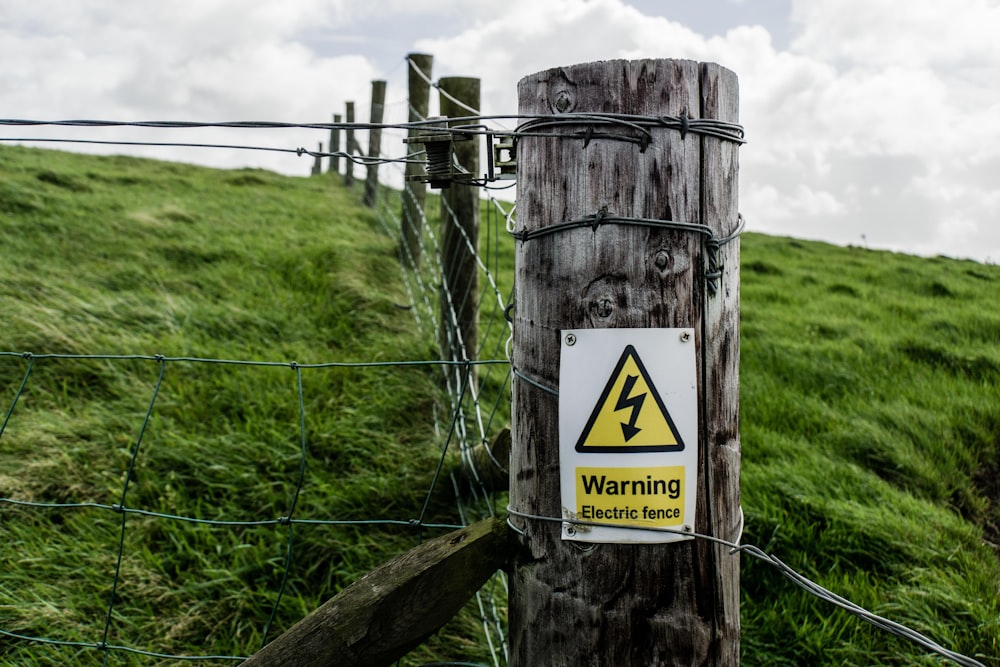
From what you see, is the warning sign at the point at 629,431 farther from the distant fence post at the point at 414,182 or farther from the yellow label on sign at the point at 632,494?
the distant fence post at the point at 414,182

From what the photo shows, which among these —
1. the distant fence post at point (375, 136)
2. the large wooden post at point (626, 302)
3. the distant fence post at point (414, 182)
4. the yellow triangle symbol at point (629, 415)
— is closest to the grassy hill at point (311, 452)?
the distant fence post at point (414, 182)

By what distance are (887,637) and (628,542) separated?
165 centimetres

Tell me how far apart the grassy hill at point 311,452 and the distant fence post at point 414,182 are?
32cm

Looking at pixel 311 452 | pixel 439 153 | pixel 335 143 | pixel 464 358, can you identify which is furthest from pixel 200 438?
pixel 335 143

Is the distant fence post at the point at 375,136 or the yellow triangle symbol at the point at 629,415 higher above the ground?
the distant fence post at the point at 375,136

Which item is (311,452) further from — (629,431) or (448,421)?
(629,431)

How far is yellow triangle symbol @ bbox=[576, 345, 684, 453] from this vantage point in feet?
4.51

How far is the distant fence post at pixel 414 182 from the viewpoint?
5082 mm

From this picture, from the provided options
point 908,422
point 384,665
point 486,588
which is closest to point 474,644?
point 486,588

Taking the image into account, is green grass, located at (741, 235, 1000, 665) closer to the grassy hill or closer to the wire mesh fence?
the grassy hill

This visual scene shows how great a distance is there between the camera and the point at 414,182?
498cm

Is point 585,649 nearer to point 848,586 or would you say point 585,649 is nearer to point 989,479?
point 848,586

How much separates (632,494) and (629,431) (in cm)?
12

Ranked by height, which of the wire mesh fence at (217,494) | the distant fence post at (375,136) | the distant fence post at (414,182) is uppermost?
the distant fence post at (375,136)
